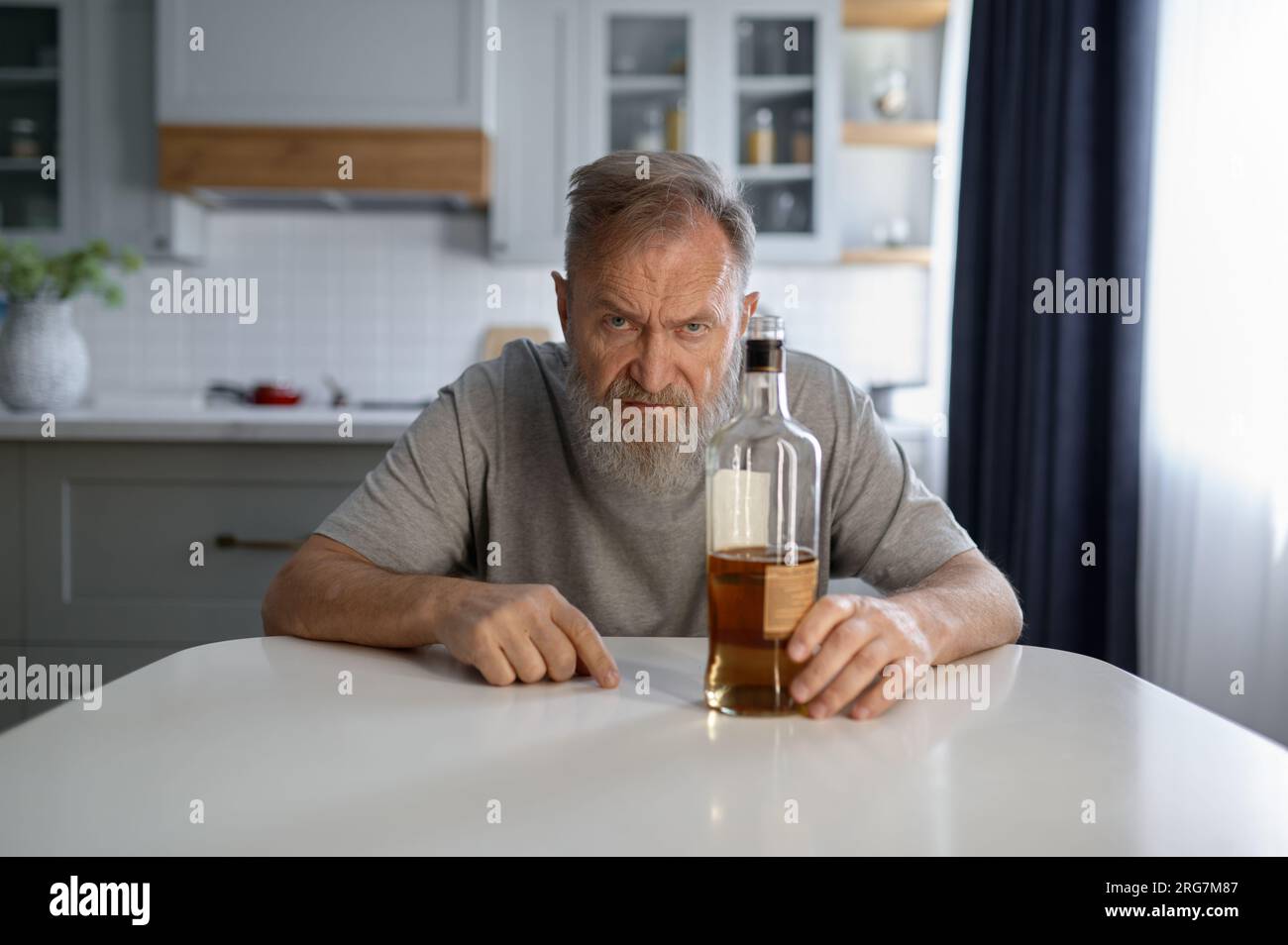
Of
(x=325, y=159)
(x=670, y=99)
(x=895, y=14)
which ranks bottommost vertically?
(x=325, y=159)

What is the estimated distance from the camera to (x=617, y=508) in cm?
138

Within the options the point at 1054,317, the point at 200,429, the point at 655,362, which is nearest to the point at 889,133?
the point at 1054,317

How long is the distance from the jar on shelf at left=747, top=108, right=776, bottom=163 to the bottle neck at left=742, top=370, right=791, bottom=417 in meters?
2.55

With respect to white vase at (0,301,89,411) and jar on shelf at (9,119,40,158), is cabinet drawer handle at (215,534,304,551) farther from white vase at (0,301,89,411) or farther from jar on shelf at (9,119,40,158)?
jar on shelf at (9,119,40,158)

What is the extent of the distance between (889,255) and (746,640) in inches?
105

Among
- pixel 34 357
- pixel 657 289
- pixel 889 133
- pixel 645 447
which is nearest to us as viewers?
pixel 657 289

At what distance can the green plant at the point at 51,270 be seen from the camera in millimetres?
2770

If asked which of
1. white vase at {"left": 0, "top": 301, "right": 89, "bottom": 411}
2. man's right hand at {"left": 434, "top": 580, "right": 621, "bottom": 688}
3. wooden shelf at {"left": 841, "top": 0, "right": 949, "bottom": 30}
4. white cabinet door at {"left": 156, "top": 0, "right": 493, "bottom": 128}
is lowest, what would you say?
man's right hand at {"left": 434, "top": 580, "right": 621, "bottom": 688}

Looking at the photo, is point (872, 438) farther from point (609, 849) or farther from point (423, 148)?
point (423, 148)

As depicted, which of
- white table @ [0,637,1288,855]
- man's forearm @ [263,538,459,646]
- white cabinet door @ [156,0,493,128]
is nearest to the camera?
white table @ [0,637,1288,855]

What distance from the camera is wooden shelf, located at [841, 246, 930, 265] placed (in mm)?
3254

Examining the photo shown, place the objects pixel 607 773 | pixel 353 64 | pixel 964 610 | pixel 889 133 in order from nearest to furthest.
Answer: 1. pixel 607 773
2. pixel 964 610
3. pixel 353 64
4. pixel 889 133

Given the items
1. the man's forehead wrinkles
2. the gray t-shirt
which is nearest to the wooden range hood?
the gray t-shirt

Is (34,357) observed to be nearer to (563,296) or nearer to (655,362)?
(563,296)
